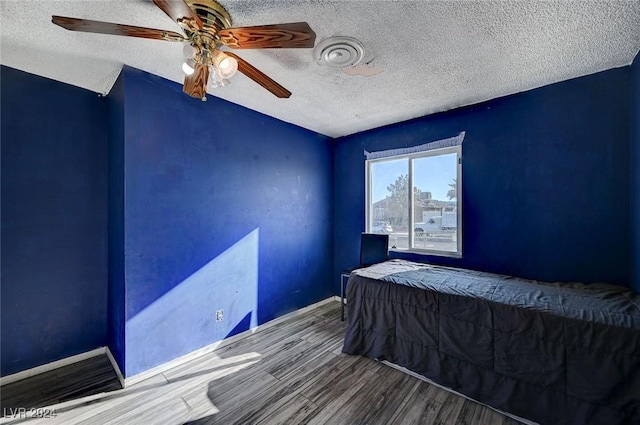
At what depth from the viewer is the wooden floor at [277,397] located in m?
1.62

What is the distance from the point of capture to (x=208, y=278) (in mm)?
2420

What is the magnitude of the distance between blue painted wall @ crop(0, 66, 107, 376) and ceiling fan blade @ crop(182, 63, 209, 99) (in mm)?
1635

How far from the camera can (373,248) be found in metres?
3.21

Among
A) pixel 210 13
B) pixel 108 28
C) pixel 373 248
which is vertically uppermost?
pixel 210 13

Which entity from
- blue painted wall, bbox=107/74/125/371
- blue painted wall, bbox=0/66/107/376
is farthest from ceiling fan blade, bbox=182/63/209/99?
blue painted wall, bbox=0/66/107/376

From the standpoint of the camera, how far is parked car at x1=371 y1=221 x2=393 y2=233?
3.41 m

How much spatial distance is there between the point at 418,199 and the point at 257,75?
93.9 inches

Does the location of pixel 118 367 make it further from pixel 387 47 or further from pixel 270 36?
pixel 387 47

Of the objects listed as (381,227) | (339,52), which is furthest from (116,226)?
(381,227)

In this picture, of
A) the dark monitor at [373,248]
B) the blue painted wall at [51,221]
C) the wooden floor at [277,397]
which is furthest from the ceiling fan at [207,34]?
the dark monitor at [373,248]

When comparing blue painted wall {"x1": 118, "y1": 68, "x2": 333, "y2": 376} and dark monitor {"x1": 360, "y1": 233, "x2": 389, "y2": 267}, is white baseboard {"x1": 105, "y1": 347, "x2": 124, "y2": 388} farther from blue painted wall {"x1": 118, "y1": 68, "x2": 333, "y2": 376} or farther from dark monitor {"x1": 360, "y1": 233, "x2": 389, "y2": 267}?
dark monitor {"x1": 360, "y1": 233, "x2": 389, "y2": 267}

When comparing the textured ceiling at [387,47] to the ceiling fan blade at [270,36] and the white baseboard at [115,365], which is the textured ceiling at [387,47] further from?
the white baseboard at [115,365]

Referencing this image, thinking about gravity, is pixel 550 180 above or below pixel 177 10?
below

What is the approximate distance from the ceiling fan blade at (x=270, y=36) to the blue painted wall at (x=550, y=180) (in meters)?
2.27
